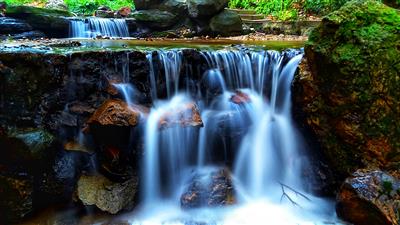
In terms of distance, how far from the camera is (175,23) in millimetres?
10430

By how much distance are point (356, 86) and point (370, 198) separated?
1.40 metres

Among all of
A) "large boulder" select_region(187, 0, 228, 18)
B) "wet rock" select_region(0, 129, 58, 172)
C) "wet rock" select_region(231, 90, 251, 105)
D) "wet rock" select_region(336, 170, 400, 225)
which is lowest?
"wet rock" select_region(336, 170, 400, 225)

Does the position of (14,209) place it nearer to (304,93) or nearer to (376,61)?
(304,93)

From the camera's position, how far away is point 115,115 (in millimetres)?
4477

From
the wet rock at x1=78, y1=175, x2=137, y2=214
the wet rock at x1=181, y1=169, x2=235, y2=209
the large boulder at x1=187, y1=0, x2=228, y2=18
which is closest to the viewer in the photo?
the wet rock at x1=78, y1=175, x2=137, y2=214

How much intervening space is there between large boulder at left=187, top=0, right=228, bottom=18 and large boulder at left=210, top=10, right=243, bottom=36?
197mm

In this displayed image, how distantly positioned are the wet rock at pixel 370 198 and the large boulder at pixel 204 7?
6932 mm

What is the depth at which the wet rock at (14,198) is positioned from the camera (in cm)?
420

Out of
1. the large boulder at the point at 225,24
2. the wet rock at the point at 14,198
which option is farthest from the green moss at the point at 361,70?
the large boulder at the point at 225,24

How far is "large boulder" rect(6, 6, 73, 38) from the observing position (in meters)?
9.23

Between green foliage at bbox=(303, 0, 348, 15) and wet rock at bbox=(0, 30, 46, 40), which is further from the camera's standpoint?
green foliage at bbox=(303, 0, 348, 15)

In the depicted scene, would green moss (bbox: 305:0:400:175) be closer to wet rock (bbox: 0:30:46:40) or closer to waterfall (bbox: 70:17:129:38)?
waterfall (bbox: 70:17:129:38)

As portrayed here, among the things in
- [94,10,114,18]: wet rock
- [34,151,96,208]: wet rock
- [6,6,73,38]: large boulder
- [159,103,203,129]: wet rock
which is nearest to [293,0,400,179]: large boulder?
[159,103,203,129]: wet rock

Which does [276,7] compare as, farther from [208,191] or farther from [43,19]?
[208,191]
